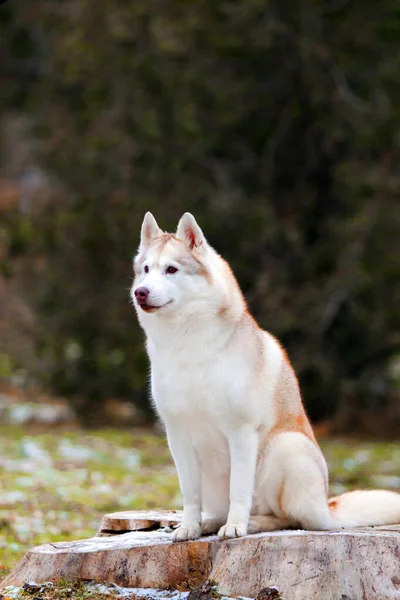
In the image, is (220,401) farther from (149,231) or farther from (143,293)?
(149,231)

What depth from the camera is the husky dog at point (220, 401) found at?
488cm

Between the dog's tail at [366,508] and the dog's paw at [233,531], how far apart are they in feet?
1.98

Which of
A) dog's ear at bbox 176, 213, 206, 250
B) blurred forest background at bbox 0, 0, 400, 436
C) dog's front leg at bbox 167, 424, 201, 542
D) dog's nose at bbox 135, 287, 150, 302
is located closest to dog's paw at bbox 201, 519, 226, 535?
dog's front leg at bbox 167, 424, 201, 542

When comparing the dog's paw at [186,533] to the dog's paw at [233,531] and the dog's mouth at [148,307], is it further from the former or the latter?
the dog's mouth at [148,307]

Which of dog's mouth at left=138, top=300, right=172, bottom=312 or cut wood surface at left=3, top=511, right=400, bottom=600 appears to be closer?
cut wood surface at left=3, top=511, right=400, bottom=600

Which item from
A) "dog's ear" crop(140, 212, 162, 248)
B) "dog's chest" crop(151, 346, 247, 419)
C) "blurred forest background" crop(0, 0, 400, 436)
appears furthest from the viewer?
"blurred forest background" crop(0, 0, 400, 436)

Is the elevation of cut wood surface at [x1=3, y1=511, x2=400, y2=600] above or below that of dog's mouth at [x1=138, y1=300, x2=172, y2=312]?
below

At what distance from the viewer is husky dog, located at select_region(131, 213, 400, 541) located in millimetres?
4875

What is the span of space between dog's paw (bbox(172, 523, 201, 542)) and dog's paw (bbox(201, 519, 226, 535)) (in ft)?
0.51

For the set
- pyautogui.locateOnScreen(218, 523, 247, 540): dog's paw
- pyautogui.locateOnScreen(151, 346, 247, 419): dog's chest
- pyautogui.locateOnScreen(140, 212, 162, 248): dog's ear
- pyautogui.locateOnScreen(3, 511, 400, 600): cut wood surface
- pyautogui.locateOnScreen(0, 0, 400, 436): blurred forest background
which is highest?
pyautogui.locateOnScreen(0, 0, 400, 436): blurred forest background

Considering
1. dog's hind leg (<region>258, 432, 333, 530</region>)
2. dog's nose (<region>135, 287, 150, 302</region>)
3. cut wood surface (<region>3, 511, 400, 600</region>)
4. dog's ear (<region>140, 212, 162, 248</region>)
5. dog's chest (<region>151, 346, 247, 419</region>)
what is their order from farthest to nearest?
dog's ear (<region>140, 212, 162, 248</region>)
dog's hind leg (<region>258, 432, 333, 530</region>)
dog's chest (<region>151, 346, 247, 419</region>)
dog's nose (<region>135, 287, 150, 302</region>)
cut wood surface (<region>3, 511, 400, 600</region>)

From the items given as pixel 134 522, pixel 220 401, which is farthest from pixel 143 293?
pixel 134 522

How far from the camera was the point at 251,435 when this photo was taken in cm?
493

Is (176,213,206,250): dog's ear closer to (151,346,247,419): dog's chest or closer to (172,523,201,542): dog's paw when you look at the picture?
(151,346,247,419): dog's chest
